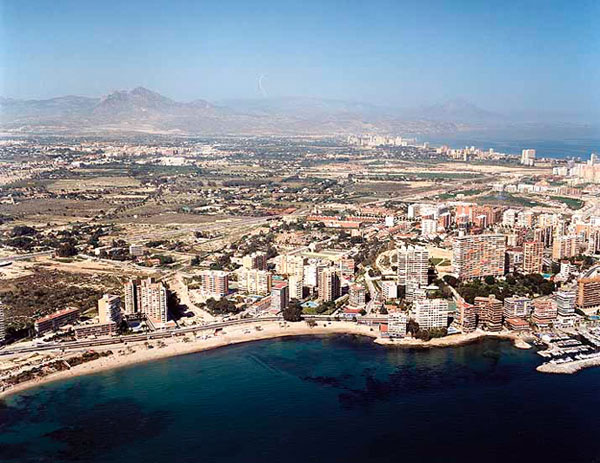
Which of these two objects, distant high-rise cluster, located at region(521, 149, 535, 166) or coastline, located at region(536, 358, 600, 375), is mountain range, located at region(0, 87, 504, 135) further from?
coastline, located at region(536, 358, 600, 375)

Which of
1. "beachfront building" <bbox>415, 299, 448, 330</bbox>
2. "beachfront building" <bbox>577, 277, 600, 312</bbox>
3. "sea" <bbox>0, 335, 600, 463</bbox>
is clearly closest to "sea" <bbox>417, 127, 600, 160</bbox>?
"beachfront building" <bbox>577, 277, 600, 312</bbox>

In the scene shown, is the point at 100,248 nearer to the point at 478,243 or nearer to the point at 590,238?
the point at 478,243

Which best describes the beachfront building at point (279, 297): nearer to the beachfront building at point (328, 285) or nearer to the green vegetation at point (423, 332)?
the beachfront building at point (328, 285)

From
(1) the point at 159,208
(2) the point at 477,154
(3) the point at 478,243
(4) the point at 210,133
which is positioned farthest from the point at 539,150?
(3) the point at 478,243

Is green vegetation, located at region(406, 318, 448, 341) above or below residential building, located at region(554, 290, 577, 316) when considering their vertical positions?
below

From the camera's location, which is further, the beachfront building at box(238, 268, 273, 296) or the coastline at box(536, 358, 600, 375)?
the beachfront building at box(238, 268, 273, 296)
